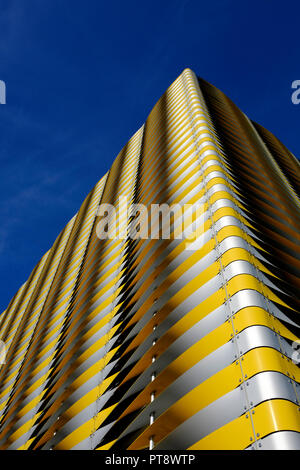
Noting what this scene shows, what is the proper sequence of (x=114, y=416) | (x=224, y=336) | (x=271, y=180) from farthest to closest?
(x=271, y=180)
(x=114, y=416)
(x=224, y=336)

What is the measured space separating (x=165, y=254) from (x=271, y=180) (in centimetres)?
489

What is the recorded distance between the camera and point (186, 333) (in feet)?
16.2

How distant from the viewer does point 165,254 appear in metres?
7.25

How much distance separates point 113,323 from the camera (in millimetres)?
8047

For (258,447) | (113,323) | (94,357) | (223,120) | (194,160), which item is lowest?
(258,447)

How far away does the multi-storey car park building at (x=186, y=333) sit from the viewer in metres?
3.76

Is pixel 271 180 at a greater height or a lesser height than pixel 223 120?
lesser

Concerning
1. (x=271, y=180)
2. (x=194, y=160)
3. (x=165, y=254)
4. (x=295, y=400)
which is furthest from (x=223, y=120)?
(x=295, y=400)

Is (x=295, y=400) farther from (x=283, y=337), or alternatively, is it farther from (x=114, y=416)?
(x=114, y=416)

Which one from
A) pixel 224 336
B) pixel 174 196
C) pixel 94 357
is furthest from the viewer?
pixel 174 196

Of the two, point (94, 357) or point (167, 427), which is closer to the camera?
point (167, 427)

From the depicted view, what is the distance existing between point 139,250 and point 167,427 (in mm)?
5479

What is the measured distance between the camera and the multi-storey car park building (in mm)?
3764

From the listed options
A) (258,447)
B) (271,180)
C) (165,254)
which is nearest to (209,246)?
(165,254)
